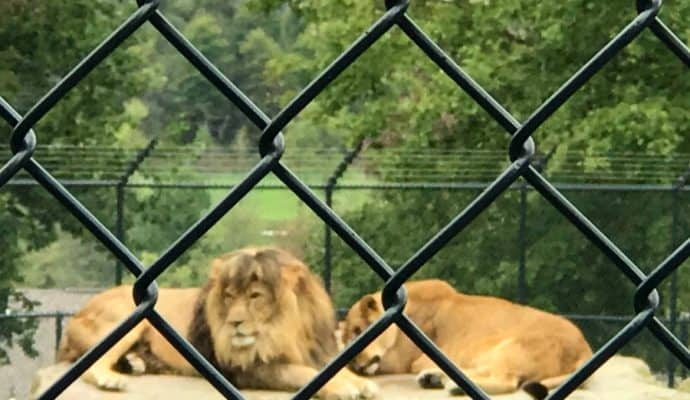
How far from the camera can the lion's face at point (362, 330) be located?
6.93 metres

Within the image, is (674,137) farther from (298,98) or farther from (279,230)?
(298,98)

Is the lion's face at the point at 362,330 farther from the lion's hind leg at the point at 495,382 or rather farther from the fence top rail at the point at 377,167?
the fence top rail at the point at 377,167

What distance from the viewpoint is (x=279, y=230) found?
15.6 meters

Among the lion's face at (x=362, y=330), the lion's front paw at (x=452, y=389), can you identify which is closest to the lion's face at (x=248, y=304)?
the lion's face at (x=362, y=330)

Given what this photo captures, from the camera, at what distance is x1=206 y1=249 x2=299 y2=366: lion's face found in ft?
22.0

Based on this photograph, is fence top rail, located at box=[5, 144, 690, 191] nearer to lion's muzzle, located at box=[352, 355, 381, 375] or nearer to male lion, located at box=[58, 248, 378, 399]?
lion's muzzle, located at box=[352, 355, 381, 375]

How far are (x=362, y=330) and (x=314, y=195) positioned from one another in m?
5.72

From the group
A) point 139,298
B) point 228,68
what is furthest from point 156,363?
point 228,68

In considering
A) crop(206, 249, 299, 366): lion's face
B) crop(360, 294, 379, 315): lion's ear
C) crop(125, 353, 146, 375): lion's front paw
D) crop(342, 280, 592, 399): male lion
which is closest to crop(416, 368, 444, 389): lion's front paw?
crop(342, 280, 592, 399): male lion

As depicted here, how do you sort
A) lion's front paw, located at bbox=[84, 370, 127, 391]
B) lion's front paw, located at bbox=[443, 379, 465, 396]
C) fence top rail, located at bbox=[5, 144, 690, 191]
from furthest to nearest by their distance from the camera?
fence top rail, located at bbox=[5, 144, 690, 191]
lion's front paw, located at bbox=[84, 370, 127, 391]
lion's front paw, located at bbox=[443, 379, 465, 396]

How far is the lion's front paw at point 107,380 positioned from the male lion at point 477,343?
1116 mm

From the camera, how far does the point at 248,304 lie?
6.74m

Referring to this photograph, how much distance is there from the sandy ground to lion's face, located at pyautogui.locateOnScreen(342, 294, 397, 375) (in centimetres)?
10

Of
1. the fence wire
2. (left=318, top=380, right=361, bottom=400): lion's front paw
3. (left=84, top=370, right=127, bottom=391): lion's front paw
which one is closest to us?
the fence wire
